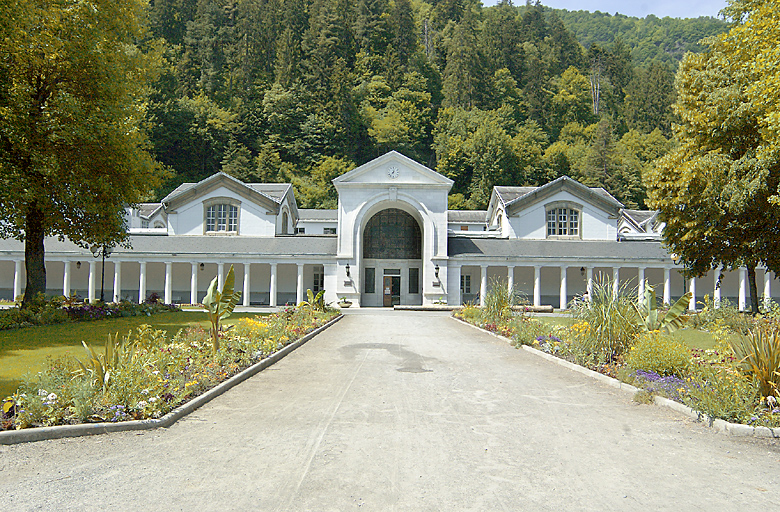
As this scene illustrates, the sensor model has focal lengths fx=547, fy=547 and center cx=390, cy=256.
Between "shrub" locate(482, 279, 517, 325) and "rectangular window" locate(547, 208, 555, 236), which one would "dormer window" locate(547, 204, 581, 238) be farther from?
"shrub" locate(482, 279, 517, 325)

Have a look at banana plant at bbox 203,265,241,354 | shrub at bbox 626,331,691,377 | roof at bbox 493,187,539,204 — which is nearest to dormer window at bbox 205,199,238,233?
roof at bbox 493,187,539,204

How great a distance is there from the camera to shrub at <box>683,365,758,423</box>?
7.50 meters

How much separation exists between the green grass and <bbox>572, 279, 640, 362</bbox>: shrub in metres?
10.7

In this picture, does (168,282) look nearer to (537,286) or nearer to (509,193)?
(537,286)

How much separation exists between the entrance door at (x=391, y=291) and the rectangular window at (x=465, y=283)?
15.5ft

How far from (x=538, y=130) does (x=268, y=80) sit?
132 ft

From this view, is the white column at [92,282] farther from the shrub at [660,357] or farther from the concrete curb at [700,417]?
the shrub at [660,357]

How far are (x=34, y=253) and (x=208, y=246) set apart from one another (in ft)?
58.8

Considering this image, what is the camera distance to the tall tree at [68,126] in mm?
18141

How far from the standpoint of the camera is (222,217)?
42.0 m

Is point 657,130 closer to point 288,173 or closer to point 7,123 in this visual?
point 288,173

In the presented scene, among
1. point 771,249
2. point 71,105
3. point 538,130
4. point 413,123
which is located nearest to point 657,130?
point 538,130

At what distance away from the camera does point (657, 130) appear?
7675 centimetres

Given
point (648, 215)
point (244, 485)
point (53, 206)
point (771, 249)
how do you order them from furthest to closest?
point (648, 215)
point (771, 249)
point (53, 206)
point (244, 485)
